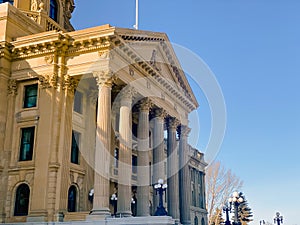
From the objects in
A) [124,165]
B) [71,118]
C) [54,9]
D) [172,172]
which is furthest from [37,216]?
[54,9]

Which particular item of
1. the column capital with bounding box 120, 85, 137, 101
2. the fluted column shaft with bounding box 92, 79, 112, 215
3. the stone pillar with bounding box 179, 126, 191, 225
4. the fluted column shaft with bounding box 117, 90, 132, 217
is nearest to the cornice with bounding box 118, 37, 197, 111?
the column capital with bounding box 120, 85, 137, 101

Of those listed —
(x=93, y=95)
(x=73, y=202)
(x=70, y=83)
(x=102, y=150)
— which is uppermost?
(x=93, y=95)

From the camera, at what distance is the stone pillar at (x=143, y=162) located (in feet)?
102

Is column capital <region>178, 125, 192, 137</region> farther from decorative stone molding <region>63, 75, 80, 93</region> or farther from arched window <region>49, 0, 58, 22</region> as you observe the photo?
arched window <region>49, 0, 58, 22</region>

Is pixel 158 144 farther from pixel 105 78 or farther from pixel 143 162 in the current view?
pixel 105 78

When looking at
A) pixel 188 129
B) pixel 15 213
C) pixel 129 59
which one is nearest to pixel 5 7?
pixel 129 59

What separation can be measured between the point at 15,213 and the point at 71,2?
2521 cm

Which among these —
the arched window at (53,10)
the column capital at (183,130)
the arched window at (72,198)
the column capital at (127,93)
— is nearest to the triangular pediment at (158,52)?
the column capital at (127,93)

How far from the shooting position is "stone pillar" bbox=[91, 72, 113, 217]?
2491cm

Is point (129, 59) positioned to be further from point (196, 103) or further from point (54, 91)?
point (196, 103)

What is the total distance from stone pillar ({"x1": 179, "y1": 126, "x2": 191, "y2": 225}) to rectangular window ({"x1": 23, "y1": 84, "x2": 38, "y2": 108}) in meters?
15.7

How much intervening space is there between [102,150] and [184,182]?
15321 millimetres

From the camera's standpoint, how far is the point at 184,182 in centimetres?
3928

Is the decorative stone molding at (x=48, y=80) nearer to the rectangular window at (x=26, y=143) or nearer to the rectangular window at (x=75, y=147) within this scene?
the rectangular window at (x=26, y=143)
